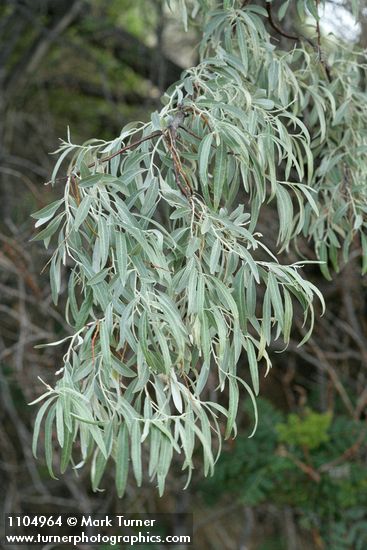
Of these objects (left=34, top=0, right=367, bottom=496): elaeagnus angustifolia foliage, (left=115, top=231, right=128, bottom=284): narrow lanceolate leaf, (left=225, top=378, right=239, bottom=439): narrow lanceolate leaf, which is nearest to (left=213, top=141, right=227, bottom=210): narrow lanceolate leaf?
(left=34, top=0, right=367, bottom=496): elaeagnus angustifolia foliage

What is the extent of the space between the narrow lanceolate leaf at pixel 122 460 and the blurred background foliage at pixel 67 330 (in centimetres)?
178

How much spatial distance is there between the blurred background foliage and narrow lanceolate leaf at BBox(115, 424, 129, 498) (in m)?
1.78

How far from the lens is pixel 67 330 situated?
3230 millimetres

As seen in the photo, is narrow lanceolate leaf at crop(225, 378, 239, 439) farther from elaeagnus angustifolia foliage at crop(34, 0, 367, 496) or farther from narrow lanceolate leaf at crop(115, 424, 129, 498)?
narrow lanceolate leaf at crop(115, 424, 129, 498)

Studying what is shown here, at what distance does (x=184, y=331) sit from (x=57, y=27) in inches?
127

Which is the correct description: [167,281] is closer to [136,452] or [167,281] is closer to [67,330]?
[136,452]

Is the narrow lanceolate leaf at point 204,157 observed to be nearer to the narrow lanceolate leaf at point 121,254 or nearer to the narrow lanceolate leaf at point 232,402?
the narrow lanceolate leaf at point 121,254

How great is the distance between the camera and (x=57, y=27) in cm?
402

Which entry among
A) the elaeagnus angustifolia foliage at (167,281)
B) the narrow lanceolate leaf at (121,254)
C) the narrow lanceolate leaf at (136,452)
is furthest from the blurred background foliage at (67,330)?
the narrow lanceolate leaf at (136,452)

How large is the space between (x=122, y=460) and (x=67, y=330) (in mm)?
2060

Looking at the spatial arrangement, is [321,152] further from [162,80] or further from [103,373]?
[162,80]

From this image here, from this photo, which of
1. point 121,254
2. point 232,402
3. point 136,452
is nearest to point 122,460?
point 136,452

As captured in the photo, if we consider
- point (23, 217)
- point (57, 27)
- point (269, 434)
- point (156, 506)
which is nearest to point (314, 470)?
point (269, 434)

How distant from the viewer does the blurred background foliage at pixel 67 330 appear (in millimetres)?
2982
